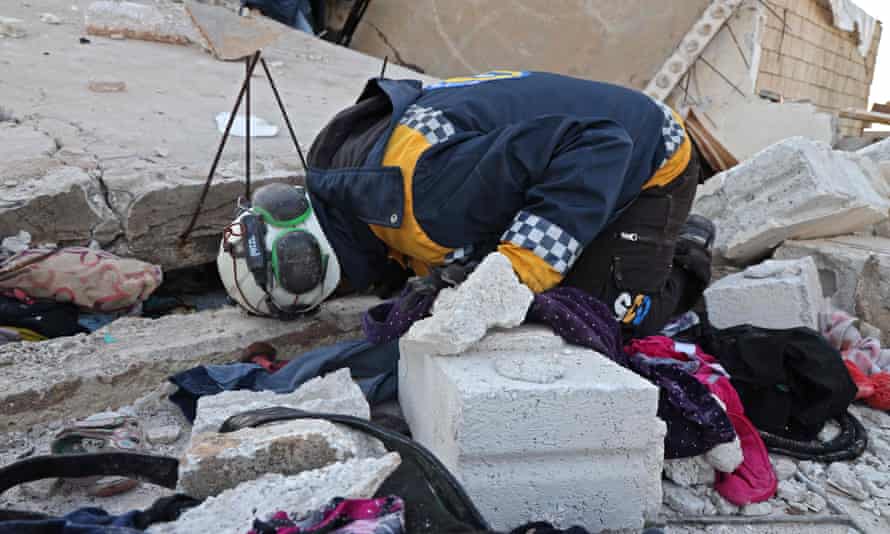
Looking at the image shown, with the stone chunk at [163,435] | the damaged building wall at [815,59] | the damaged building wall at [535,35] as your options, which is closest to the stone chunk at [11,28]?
the damaged building wall at [535,35]

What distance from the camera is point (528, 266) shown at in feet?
7.57

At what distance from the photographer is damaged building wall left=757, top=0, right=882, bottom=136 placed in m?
8.13

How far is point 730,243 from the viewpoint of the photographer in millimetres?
3955

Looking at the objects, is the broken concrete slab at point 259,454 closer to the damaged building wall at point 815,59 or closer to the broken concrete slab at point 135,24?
the broken concrete slab at point 135,24

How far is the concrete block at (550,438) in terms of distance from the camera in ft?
5.49

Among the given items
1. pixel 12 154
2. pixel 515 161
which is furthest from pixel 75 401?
pixel 12 154

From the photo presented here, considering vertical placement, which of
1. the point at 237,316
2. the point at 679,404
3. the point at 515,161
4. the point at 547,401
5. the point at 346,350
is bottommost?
the point at 237,316

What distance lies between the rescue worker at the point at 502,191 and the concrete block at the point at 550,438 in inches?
22.1

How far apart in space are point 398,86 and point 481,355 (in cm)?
123

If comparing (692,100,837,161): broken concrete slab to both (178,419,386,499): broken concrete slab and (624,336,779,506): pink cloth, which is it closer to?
(624,336,779,506): pink cloth

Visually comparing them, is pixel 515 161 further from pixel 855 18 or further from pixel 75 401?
pixel 855 18

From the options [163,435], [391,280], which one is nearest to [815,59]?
[391,280]

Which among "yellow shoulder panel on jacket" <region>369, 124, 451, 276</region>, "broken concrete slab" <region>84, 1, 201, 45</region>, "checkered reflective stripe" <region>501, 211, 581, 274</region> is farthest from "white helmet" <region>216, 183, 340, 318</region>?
"broken concrete slab" <region>84, 1, 201, 45</region>

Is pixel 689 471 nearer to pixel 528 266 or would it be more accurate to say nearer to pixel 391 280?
pixel 528 266
